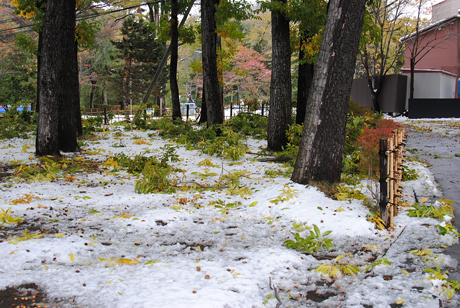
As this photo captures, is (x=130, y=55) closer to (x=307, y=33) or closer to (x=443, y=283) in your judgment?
(x=307, y=33)

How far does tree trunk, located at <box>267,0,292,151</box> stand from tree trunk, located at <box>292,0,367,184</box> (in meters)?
3.57

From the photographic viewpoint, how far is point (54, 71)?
27.6 feet

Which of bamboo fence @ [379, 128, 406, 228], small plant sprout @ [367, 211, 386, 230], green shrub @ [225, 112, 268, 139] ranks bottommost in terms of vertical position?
small plant sprout @ [367, 211, 386, 230]

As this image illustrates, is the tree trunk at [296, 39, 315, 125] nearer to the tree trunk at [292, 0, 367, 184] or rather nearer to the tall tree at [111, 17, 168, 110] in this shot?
the tree trunk at [292, 0, 367, 184]

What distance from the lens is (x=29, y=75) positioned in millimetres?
32312

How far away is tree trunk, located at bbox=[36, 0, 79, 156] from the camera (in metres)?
8.33

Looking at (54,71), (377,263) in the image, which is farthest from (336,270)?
(54,71)

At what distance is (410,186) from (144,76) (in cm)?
3055

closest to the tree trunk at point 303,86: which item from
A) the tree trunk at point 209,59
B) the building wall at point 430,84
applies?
the tree trunk at point 209,59

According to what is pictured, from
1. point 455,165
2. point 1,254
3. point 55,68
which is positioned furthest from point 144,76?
point 1,254

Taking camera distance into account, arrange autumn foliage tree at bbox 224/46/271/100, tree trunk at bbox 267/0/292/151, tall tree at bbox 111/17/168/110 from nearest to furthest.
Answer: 1. tree trunk at bbox 267/0/292/151
2. tall tree at bbox 111/17/168/110
3. autumn foliage tree at bbox 224/46/271/100

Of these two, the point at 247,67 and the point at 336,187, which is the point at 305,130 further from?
the point at 247,67

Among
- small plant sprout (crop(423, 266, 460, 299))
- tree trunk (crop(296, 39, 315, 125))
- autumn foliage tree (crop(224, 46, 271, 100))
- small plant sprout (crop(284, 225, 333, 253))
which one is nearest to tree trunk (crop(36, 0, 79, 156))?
small plant sprout (crop(284, 225, 333, 253))

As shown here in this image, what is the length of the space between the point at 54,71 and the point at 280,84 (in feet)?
18.6
